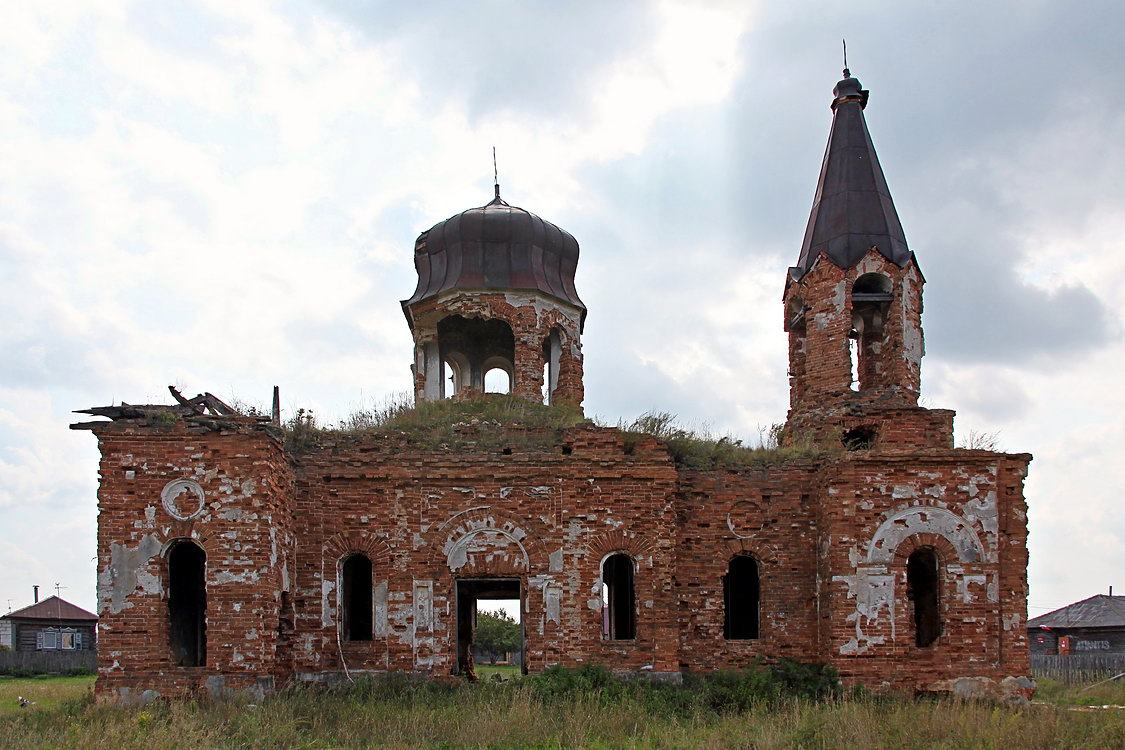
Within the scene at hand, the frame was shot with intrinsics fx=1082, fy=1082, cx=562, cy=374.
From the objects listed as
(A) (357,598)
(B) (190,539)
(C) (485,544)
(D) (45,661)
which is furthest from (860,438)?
(D) (45,661)

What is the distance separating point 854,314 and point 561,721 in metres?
8.73

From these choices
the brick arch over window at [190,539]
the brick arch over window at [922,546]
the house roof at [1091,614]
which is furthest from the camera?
the house roof at [1091,614]

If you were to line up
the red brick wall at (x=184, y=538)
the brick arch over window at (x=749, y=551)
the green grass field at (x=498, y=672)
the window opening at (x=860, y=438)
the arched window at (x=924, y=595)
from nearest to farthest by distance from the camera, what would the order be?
the red brick wall at (x=184, y=538), the brick arch over window at (x=749, y=551), the arched window at (x=924, y=595), the window opening at (x=860, y=438), the green grass field at (x=498, y=672)

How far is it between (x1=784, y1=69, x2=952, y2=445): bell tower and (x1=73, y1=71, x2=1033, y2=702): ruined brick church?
0.16 meters

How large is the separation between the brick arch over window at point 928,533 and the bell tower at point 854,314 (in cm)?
198

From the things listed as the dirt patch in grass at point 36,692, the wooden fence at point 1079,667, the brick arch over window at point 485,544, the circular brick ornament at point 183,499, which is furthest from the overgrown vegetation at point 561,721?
the wooden fence at point 1079,667

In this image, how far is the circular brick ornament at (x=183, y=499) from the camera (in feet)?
41.6

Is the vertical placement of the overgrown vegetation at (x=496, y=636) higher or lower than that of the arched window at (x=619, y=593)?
→ lower

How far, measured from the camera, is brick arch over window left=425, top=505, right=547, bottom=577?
556 inches

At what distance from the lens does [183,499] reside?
12711 millimetres

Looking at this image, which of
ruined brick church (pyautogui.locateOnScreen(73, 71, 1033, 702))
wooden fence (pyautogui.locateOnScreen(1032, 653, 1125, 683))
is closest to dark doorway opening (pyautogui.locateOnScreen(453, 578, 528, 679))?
ruined brick church (pyautogui.locateOnScreen(73, 71, 1033, 702))

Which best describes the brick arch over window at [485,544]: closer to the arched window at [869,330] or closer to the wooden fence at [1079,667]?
the arched window at [869,330]

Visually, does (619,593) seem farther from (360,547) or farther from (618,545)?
(360,547)

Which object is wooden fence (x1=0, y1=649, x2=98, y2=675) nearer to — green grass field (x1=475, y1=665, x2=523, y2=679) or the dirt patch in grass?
the dirt patch in grass
